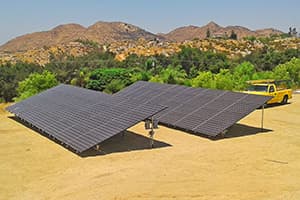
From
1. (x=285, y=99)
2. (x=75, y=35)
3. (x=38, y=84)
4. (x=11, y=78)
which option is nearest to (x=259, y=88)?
(x=285, y=99)

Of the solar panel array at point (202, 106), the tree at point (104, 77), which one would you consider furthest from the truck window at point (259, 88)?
the tree at point (104, 77)

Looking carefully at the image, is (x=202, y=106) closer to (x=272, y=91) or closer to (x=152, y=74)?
(x=272, y=91)

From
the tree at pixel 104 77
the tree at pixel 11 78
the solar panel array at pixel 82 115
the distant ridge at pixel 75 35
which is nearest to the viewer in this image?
the solar panel array at pixel 82 115

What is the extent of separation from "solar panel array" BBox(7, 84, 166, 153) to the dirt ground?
602 millimetres

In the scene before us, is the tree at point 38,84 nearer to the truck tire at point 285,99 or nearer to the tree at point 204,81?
the tree at point 204,81

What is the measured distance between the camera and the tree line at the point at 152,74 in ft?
108

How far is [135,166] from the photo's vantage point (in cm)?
1294

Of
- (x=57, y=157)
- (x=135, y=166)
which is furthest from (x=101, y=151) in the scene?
(x=135, y=166)

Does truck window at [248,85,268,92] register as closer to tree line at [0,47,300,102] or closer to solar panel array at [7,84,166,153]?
tree line at [0,47,300,102]

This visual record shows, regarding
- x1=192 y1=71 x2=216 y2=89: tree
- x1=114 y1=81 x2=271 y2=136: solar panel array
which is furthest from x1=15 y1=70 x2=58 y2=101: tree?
x1=192 y1=71 x2=216 y2=89: tree

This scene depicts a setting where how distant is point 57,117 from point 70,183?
7699 millimetres

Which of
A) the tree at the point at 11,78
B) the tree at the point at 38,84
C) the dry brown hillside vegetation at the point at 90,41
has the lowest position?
the tree at the point at 11,78

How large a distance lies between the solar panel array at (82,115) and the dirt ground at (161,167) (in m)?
0.60

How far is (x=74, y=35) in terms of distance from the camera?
172000 millimetres
